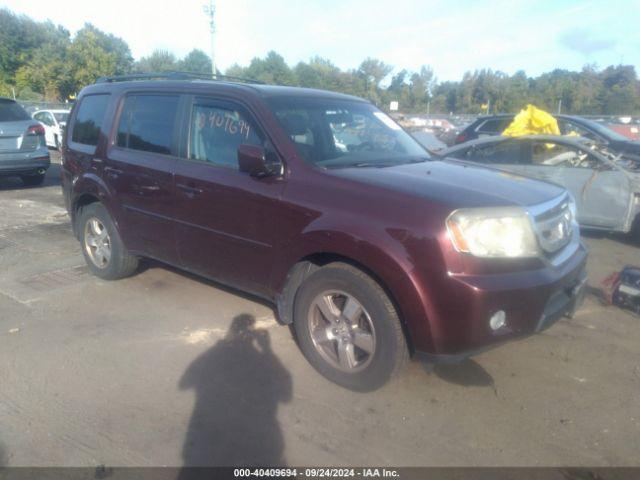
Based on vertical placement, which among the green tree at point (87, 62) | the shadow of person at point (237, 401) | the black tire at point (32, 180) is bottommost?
the shadow of person at point (237, 401)

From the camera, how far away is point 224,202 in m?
3.96

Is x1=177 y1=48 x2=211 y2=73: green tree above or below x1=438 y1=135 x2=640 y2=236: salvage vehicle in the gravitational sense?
above

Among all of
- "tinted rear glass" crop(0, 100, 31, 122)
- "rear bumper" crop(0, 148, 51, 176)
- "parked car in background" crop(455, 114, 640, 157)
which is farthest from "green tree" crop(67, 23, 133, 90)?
"parked car in background" crop(455, 114, 640, 157)

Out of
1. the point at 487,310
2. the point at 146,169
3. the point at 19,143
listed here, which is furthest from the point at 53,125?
the point at 487,310

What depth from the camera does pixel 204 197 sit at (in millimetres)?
4094

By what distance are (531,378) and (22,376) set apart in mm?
3419

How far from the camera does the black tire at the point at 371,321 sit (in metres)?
3.22

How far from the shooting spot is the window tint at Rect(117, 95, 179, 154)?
4.49m

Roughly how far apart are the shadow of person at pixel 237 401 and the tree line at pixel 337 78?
32.7 meters

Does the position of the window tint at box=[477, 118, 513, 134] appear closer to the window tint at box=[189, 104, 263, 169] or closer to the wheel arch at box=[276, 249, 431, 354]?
the window tint at box=[189, 104, 263, 169]

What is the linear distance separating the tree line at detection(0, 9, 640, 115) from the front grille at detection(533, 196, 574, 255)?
106 ft

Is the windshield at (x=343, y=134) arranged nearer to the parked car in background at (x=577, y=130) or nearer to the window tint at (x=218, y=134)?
the window tint at (x=218, y=134)

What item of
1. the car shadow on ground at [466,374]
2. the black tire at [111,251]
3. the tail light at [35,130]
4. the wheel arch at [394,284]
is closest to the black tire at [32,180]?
the tail light at [35,130]

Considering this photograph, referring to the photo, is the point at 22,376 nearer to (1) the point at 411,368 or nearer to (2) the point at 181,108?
(2) the point at 181,108
